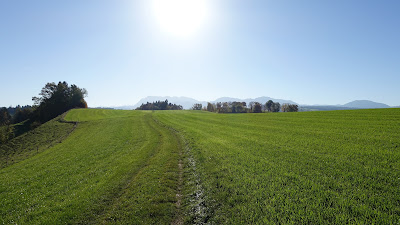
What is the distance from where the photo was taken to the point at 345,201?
9227 mm

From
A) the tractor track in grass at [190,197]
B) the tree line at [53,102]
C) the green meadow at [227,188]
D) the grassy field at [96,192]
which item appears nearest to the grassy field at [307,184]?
the green meadow at [227,188]

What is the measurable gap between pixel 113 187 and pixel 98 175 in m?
3.99

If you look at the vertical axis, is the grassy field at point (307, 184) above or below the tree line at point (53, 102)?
below

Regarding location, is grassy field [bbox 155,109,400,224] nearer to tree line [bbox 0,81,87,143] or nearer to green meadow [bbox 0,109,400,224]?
green meadow [bbox 0,109,400,224]

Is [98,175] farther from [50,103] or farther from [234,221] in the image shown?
[50,103]

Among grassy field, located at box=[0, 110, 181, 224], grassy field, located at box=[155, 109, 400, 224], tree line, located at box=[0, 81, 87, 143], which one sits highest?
tree line, located at box=[0, 81, 87, 143]

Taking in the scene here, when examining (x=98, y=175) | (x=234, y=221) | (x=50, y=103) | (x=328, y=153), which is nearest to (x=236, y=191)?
(x=234, y=221)

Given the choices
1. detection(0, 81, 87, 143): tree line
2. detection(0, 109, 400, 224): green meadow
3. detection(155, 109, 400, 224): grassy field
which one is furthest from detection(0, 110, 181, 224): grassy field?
detection(0, 81, 87, 143): tree line

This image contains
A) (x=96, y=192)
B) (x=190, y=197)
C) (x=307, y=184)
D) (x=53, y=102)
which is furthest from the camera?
(x=53, y=102)

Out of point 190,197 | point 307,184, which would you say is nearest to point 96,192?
point 190,197

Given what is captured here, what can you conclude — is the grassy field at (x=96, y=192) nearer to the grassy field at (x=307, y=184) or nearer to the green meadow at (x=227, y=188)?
the green meadow at (x=227, y=188)

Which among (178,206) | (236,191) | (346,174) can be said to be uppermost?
(346,174)

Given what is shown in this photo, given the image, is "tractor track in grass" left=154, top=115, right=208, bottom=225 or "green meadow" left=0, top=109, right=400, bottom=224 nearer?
"green meadow" left=0, top=109, right=400, bottom=224

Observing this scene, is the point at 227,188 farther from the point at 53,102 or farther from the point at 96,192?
the point at 53,102
